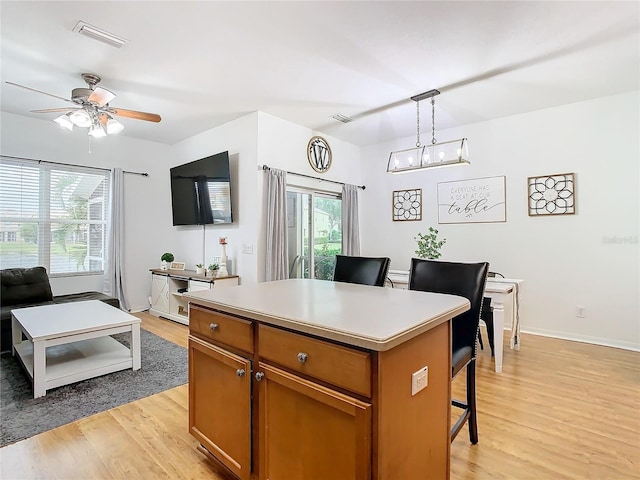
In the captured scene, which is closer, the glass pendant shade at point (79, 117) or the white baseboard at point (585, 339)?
the glass pendant shade at point (79, 117)

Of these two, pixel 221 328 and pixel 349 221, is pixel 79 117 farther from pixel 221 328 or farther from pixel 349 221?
pixel 349 221

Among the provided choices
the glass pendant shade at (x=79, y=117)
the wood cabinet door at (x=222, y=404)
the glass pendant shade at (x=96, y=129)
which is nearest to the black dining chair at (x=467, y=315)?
the wood cabinet door at (x=222, y=404)

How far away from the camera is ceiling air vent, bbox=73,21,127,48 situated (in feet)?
8.14

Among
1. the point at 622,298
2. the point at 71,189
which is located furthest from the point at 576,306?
the point at 71,189

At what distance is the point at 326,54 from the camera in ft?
9.36

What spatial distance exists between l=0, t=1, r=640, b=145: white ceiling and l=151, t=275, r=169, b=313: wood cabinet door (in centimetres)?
→ 236

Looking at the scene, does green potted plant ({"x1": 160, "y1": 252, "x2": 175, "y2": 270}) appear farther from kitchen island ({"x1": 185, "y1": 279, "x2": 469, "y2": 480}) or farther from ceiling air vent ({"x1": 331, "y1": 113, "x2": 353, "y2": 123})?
kitchen island ({"x1": 185, "y1": 279, "x2": 469, "y2": 480})

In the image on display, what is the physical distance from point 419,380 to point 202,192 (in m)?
4.29

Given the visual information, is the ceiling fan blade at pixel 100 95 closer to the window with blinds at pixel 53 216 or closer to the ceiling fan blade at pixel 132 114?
the ceiling fan blade at pixel 132 114

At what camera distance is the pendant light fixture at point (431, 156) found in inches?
133

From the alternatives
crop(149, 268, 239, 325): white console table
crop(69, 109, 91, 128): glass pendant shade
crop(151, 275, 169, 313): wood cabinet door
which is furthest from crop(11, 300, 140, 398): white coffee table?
crop(69, 109, 91, 128): glass pendant shade

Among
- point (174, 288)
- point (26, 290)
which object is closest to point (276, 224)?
point (174, 288)

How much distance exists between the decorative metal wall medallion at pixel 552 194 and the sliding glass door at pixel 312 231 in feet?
8.69

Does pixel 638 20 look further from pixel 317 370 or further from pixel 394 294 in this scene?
pixel 317 370
